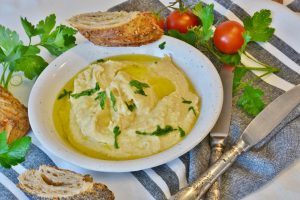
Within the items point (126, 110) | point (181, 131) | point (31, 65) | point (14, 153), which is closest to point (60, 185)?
point (14, 153)

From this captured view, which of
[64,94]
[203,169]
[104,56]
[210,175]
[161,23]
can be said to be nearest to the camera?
[210,175]

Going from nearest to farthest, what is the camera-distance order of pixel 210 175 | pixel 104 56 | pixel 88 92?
pixel 210 175, pixel 88 92, pixel 104 56

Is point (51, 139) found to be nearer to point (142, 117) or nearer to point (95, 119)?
point (95, 119)

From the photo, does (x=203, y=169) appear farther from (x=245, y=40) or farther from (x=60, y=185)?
(x=245, y=40)

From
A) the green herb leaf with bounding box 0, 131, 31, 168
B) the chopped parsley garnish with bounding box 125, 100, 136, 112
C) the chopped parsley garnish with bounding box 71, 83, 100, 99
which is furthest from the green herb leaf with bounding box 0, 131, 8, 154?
the chopped parsley garnish with bounding box 125, 100, 136, 112

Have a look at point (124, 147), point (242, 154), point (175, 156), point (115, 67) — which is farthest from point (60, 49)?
point (242, 154)

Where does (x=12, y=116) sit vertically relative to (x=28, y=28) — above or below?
below

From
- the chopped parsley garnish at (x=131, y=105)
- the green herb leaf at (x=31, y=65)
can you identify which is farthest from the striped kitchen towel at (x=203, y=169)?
the green herb leaf at (x=31, y=65)

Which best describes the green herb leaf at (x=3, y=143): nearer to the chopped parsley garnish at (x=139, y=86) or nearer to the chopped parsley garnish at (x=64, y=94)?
the chopped parsley garnish at (x=64, y=94)

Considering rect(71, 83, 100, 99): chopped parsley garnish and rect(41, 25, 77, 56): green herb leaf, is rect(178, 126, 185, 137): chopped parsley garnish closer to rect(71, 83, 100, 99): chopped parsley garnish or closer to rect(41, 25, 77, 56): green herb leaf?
rect(71, 83, 100, 99): chopped parsley garnish
